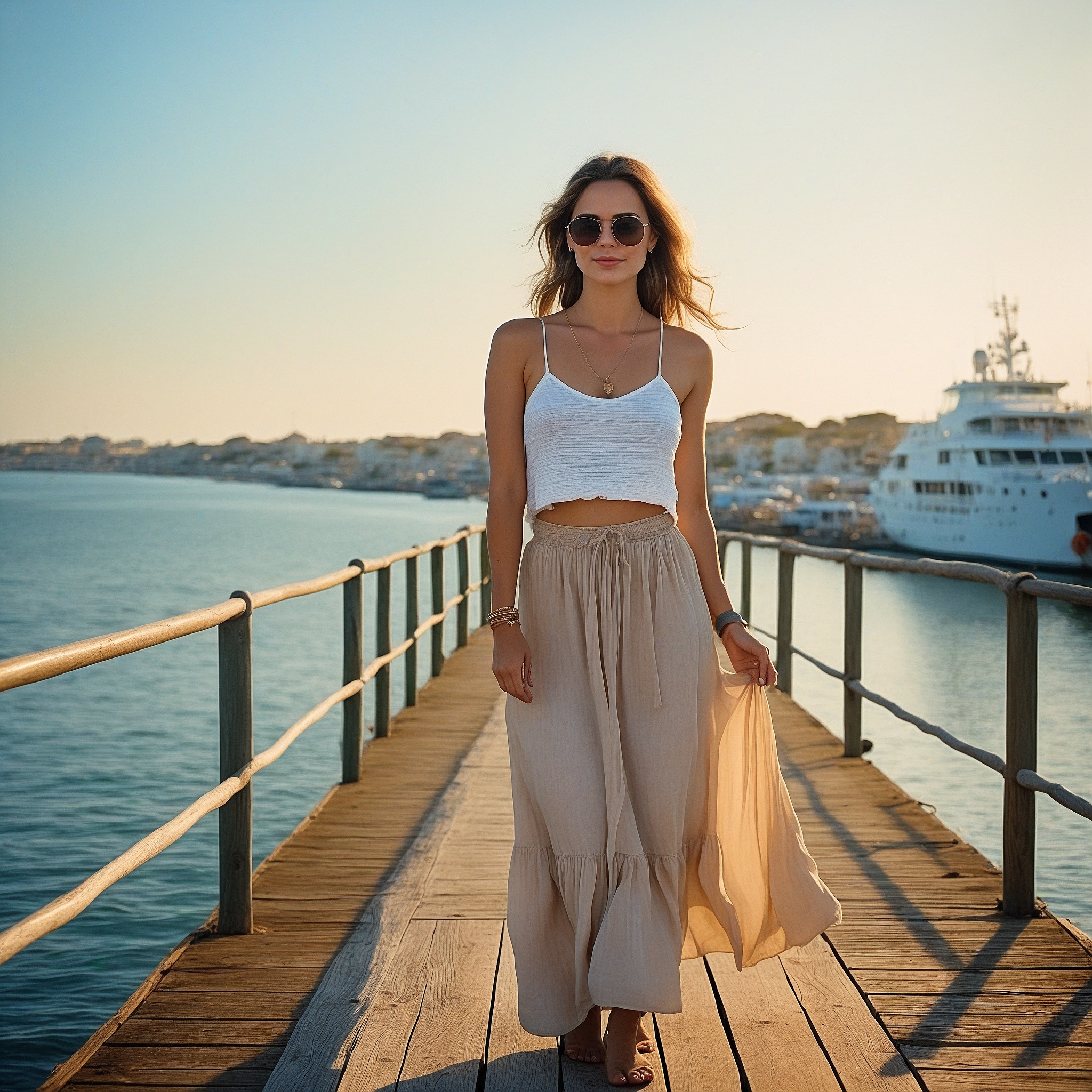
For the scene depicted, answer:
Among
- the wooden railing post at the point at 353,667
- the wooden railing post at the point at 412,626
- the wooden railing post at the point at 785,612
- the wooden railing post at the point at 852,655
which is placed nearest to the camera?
the wooden railing post at the point at 353,667

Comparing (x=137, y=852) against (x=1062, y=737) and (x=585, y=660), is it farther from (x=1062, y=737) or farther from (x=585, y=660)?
(x=1062, y=737)

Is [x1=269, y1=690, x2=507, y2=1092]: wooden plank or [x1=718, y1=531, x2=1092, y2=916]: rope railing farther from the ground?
[x1=718, y1=531, x2=1092, y2=916]: rope railing

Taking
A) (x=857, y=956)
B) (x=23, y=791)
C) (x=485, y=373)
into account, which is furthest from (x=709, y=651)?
(x=23, y=791)

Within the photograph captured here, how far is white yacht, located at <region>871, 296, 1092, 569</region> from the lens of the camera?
37.8 m

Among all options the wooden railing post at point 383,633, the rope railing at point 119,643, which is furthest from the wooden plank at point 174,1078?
the wooden railing post at point 383,633

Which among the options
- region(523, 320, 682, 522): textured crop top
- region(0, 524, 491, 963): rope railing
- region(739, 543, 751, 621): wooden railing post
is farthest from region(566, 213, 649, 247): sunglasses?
region(739, 543, 751, 621): wooden railing post

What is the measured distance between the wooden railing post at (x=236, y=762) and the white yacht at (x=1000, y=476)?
1494 inches

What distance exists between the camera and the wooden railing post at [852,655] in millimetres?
5121

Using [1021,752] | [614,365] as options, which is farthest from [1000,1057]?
[614,365]

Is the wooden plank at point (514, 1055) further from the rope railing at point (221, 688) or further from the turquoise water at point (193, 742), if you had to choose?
the turquoise water at point (193, 742)

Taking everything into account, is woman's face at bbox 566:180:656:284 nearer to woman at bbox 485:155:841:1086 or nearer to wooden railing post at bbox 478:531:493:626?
woman at bbox 485:155:841:1086

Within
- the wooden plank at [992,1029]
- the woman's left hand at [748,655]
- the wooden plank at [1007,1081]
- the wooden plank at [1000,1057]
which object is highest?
the woman's left hand at [748,655]

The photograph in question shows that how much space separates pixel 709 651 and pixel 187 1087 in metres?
1.23

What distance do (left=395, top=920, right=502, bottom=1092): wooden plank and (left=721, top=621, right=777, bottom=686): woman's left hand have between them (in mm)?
882
